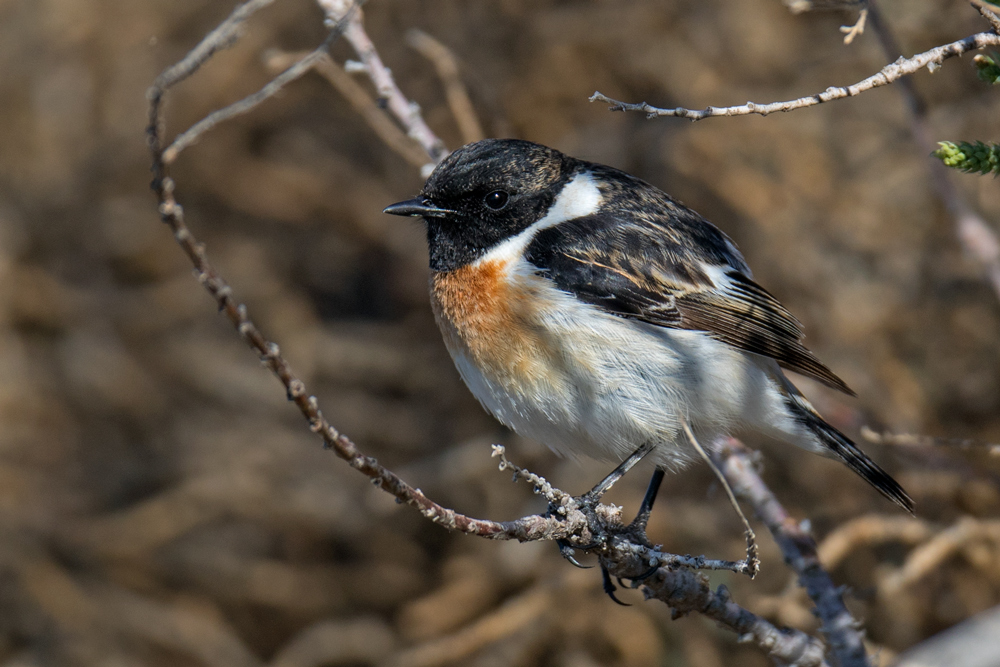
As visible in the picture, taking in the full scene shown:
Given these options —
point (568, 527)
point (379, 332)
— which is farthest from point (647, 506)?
point (379, 332)

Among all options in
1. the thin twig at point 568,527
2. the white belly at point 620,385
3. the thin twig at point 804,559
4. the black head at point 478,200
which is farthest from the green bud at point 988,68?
the black head at point 478,200

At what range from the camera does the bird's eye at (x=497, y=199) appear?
3392 mm

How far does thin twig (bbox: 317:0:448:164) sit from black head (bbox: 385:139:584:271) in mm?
385

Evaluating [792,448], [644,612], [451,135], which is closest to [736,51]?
[451,135]

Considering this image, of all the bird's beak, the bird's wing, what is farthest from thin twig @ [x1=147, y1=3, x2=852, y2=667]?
the bird's beak

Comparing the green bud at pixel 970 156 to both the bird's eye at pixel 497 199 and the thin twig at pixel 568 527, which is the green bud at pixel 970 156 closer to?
the thin twig at pixel 568 527

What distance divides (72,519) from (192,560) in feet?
2.56

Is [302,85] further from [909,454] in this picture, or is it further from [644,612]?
[909,454]

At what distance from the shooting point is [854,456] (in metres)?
3.18

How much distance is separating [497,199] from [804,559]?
5.42ft

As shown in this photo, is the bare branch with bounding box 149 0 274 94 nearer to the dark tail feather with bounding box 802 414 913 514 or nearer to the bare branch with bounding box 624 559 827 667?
the bare branch with bounding box 624 559 827 667

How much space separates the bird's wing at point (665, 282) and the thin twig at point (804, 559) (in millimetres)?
454

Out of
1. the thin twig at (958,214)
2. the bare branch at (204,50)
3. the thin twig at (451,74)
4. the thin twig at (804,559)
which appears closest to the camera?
the bare branch at (204,50)

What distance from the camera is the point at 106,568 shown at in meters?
5.46
